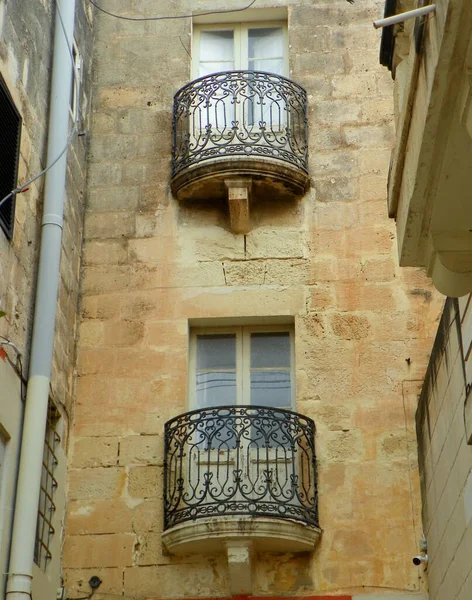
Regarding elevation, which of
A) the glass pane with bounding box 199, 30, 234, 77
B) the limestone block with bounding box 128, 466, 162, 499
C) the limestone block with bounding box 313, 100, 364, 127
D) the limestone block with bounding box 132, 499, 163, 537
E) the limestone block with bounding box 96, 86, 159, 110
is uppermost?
the glass pane with bounding box 199, 30, 234, 77

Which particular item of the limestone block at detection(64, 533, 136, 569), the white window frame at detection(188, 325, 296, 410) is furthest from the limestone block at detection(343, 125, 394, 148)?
the limestone block at detection(64, 533, 136, 569)

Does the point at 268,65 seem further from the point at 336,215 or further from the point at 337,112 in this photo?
the point at 336,215

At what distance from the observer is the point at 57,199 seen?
986 cm

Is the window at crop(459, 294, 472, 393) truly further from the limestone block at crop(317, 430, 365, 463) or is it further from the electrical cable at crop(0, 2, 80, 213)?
the electrical cable at crop(0, 2, 80, 213)

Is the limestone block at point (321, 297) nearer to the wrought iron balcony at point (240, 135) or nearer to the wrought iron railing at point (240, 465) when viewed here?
the wrought iron balcony at point (240, 135)

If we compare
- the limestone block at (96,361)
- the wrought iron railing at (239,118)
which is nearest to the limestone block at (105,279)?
the limestone block at (96,361)

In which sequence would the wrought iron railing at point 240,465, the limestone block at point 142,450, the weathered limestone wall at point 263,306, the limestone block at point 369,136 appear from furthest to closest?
the limestone block at point 369,136, the limestone block at point 142,450, the weathered limestone wall at point 263,306, the wrought iron railing at point 240,465

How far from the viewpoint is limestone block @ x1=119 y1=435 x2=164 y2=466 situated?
10250mm

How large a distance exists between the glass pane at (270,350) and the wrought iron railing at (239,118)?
5.56 feet

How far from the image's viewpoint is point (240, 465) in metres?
9.96

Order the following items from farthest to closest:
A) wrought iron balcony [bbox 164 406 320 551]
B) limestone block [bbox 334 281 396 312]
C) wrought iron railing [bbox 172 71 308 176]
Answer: wrought iron railing [bbox 172 71 308 176] < limestone block [bbox 334 281 396 312] < wrought iron balcony [bbox 164 406 320 551]

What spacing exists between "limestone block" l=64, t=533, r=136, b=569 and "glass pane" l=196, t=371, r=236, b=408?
1470mm

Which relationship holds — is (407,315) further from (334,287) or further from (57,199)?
(57,199)

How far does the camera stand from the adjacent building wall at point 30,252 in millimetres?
8758
